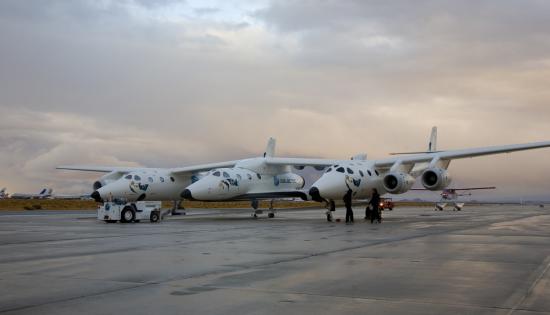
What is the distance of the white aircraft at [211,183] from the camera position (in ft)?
104

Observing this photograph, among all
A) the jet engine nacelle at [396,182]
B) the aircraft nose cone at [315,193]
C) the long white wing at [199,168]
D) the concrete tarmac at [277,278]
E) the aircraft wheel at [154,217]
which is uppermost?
the long white wing at [199,168]

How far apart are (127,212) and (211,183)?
5.27m

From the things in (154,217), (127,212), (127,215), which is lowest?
(154,217)

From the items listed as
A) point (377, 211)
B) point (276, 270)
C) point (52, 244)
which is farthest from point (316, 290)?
point (377, 211)

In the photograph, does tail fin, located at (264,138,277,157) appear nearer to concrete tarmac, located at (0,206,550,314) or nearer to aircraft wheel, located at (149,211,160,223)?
aircraft wheel, located at (149,211,160,223)

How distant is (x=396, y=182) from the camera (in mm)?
29578

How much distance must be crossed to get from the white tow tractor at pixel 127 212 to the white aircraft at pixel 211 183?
114 inches

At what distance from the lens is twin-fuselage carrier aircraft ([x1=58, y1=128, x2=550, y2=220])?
1154 inches

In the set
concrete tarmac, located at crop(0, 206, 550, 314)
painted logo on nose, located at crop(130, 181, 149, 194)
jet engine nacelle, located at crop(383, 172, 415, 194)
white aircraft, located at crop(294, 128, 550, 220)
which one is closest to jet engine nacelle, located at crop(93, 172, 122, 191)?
painted logo on nose, located at crop(130, 181, 149, 194)

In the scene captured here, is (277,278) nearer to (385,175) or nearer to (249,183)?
(385,175)

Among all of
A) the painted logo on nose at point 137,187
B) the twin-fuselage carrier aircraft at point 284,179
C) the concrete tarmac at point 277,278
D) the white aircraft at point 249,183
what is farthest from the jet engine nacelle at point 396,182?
the concrete tarmac at point 277,278

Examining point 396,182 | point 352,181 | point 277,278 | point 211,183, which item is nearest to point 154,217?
point 211,183

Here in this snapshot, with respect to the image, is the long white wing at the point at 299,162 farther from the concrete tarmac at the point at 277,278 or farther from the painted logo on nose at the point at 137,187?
the concrete tarmac at the point at 277,278

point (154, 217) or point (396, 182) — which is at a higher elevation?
point (396, 182)
